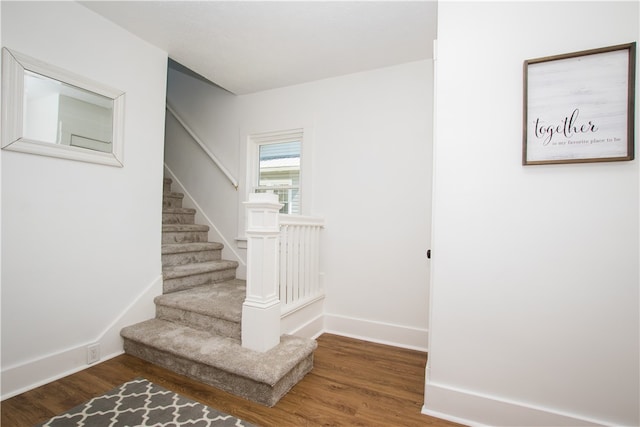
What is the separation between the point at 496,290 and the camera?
1.56 metres

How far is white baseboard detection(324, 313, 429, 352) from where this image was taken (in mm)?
2566

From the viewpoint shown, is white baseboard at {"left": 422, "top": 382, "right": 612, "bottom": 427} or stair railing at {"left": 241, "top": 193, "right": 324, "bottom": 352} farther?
stair railing at {"left": 241, "top": 193, "right": 324, "bottom": 352}

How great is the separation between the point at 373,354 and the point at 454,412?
2.82ft

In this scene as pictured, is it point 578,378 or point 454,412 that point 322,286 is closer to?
point 454,412

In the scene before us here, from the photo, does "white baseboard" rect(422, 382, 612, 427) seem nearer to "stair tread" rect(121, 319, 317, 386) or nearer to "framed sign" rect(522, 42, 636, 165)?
"stair tread" rect(121, 319, 317, 386)

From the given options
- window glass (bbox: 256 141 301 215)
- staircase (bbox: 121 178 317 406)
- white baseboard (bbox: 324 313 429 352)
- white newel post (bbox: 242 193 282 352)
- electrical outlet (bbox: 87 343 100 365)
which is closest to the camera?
staircase (bbox: 121 178 317 406)

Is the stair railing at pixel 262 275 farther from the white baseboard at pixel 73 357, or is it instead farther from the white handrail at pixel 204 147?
the white handrail at pixel 204 147

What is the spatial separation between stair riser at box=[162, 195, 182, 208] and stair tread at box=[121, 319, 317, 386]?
5.38 feet

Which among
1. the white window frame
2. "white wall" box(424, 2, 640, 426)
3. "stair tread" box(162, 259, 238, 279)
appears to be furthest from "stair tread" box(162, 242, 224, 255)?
"white wall" box(424, 2, 640, 426)

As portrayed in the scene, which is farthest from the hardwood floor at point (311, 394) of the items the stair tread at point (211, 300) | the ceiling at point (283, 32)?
the ceiling at point (283, 32)

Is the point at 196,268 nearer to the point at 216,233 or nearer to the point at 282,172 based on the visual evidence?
the point at 216,233

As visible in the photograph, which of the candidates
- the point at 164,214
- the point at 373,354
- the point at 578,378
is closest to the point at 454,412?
the point at 578,378

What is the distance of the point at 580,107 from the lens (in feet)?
4.62

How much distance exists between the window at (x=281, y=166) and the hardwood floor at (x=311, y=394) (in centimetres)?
168
